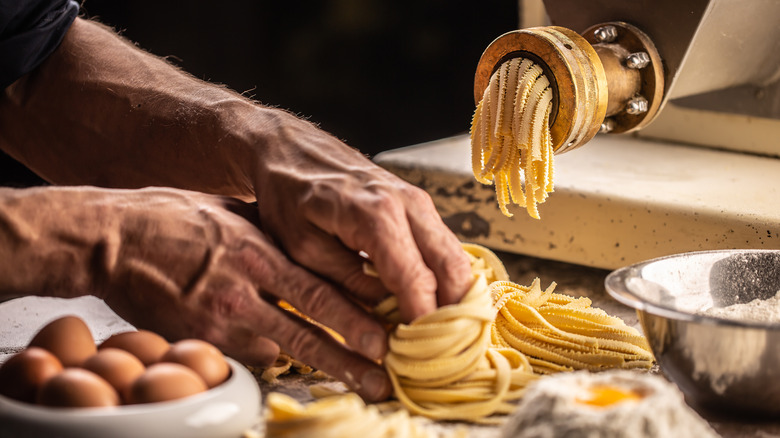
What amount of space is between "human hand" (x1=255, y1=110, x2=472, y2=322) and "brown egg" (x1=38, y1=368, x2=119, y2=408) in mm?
362

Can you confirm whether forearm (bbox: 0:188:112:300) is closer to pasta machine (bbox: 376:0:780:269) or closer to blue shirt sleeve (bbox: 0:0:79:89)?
blue shirt sleeve (bbox: 0:0:79:89)

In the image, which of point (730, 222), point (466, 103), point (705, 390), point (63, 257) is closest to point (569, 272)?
point (730, 222)

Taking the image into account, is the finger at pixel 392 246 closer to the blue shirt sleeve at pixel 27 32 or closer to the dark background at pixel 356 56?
the blue shirt sleeve at pixel 27 32

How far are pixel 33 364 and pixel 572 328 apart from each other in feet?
2.53

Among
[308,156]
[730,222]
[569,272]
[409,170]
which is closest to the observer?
[308,156]

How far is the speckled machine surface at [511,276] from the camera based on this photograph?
3.54 feet

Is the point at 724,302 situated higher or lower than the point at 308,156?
lower

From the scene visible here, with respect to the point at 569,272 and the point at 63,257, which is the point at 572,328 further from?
the point at 63,257

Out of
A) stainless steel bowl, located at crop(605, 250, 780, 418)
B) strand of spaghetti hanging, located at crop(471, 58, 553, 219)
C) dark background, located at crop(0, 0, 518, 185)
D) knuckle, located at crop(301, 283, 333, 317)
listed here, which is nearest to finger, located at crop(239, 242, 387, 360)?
knuckle, located at crop(301, 283, 333, 317)

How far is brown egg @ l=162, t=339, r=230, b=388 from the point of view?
97cm

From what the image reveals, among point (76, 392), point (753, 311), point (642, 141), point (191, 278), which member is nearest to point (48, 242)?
point (191, 278)

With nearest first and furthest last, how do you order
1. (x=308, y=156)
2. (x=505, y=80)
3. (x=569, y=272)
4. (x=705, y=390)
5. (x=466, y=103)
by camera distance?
(x=705, y=390) → (x=308, y=156) → (x=505, y=80) → (x=569, y=272) → (x=466, y=103)

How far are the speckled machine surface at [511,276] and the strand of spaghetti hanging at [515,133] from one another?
1.05 ft

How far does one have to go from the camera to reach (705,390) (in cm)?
108
